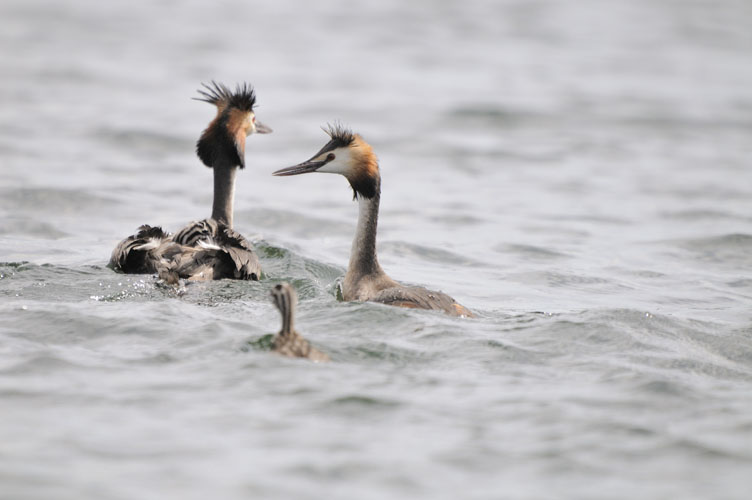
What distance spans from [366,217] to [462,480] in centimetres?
443

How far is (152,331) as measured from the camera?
324 inches

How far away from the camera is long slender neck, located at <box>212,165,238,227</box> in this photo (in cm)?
1173

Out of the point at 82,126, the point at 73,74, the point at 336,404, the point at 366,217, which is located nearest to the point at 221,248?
the point at 366,217

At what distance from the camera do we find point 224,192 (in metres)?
11.7

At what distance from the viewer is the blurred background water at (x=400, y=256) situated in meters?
6.21

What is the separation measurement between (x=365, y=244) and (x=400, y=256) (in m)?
3.73

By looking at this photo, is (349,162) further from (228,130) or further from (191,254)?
(228,130)

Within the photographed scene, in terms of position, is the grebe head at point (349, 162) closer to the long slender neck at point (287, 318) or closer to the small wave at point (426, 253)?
the long slender neck at point (287, 318)

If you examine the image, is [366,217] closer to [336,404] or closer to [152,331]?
[152,331]

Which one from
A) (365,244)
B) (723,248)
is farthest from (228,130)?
(723,248)

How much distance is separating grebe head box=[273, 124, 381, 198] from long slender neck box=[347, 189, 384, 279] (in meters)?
0.10

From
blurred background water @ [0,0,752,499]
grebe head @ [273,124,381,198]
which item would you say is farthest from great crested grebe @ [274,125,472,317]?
blurred background water @ [0,0,752,499]

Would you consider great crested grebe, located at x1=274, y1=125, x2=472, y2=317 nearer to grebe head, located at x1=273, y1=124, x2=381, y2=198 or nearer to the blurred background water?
grebe head, located at x1=273, y1=124, x2=381, y2=198

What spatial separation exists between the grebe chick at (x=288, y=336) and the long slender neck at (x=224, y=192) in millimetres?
4324
